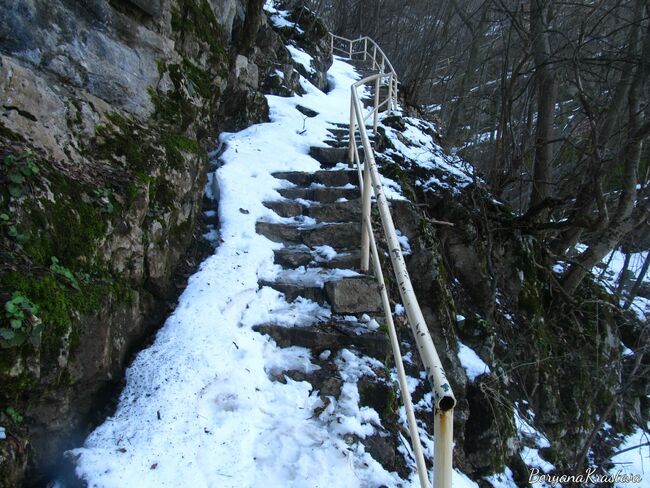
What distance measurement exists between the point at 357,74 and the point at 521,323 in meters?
8.88

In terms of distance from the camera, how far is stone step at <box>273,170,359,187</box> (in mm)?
4555

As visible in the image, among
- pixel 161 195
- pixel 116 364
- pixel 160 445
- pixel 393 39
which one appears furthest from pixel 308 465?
pixel 393 39

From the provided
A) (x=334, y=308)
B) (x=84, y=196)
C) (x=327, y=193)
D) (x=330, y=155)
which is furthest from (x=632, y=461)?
(x=84, y=196)

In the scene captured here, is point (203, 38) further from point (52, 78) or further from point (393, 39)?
point (393, 39)

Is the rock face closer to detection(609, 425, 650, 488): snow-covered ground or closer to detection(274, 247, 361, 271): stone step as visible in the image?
detection(274, 247, 361, 271): stone step

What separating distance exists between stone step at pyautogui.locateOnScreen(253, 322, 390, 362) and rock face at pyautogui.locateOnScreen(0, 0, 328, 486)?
82cm

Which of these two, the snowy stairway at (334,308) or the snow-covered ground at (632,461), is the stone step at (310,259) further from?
the snow-covered ground at (632,461)

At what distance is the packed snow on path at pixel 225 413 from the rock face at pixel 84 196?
0.21m

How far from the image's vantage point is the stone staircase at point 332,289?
8.16 feet

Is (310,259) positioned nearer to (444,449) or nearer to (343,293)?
(343,293)

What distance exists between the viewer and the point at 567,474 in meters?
3.83

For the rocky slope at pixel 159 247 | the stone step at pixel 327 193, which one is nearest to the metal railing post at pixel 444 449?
the rocky slope at pixel 159 247

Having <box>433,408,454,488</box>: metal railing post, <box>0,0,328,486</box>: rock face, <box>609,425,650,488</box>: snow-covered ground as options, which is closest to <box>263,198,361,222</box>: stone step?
<box>0,0,328,486</box>: rock face

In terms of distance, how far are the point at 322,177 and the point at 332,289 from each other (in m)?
1.89
